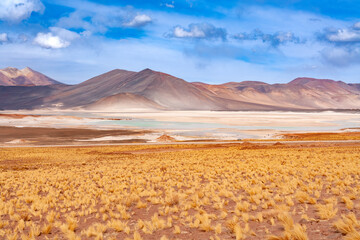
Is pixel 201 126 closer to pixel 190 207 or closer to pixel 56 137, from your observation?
pixel 56 137

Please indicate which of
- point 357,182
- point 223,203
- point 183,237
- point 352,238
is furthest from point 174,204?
point 357,182

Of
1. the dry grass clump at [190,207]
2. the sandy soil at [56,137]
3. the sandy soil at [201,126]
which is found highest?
the sandy soil at [201,126]

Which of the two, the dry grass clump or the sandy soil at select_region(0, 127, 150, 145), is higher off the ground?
the dry grass clump

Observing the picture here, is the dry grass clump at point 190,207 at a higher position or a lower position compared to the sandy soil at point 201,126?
lower

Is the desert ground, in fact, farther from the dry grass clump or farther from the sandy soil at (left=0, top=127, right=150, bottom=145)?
the dry grass clump

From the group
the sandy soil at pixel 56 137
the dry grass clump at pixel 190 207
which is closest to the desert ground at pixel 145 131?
the sandy soil at pixel 56 137

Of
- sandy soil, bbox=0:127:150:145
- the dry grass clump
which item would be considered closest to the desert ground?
sandy soil, bbox=0:127:150:145

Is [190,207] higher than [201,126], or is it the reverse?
[201,126]

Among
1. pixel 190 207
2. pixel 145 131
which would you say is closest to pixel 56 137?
pixel 145 131

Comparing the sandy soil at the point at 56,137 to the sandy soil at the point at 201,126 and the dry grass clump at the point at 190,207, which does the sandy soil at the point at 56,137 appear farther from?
the dry grass clump at the point at 190,207

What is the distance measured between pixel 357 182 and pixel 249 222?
662cm

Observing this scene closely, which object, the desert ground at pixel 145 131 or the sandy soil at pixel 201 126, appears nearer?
the desert ground at pixel 145 131

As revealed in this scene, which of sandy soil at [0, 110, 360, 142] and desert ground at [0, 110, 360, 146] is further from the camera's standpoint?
sandy soil at [0, 110, 360, 142]

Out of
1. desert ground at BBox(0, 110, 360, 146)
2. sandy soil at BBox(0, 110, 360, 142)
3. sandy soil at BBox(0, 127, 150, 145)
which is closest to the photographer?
sandy soil at BBox(0, 127, 150, 145)
